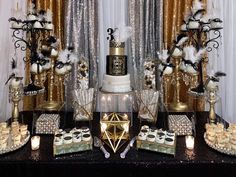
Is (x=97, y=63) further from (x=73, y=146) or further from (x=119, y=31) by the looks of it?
(x=73, y=146)

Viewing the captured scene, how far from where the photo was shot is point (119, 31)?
5.88 feet

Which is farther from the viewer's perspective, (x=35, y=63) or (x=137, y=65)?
(x=137, y=65)

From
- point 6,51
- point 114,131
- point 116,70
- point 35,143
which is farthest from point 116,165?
point 6,51

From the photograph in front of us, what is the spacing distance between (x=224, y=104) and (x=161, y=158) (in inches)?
44.8

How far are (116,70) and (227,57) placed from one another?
966mm

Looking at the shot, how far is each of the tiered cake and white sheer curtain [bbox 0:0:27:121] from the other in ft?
2.47

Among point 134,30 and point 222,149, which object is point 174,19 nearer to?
point 134,30

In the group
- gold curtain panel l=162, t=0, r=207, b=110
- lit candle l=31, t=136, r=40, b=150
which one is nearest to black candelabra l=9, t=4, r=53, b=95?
lit candle l=31, t=136, r=40, b=150

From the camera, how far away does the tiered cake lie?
1739 mm

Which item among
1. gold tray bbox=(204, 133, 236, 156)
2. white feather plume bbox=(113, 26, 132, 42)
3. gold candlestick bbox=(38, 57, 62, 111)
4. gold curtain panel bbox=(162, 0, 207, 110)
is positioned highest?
gold curtain panel bbox=(162, 0, 207, 110)

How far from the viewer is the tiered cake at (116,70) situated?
174 centimetres

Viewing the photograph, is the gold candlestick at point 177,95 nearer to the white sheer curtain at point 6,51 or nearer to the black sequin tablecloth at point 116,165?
the black sequin tablecloth at point 116,165

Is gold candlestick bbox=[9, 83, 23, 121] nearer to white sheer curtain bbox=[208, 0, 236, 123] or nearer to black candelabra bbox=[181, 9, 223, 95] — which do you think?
black candelabra bbox=[181, 9, 223, 95]

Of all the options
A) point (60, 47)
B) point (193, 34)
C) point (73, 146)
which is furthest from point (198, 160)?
point (60, 47)
